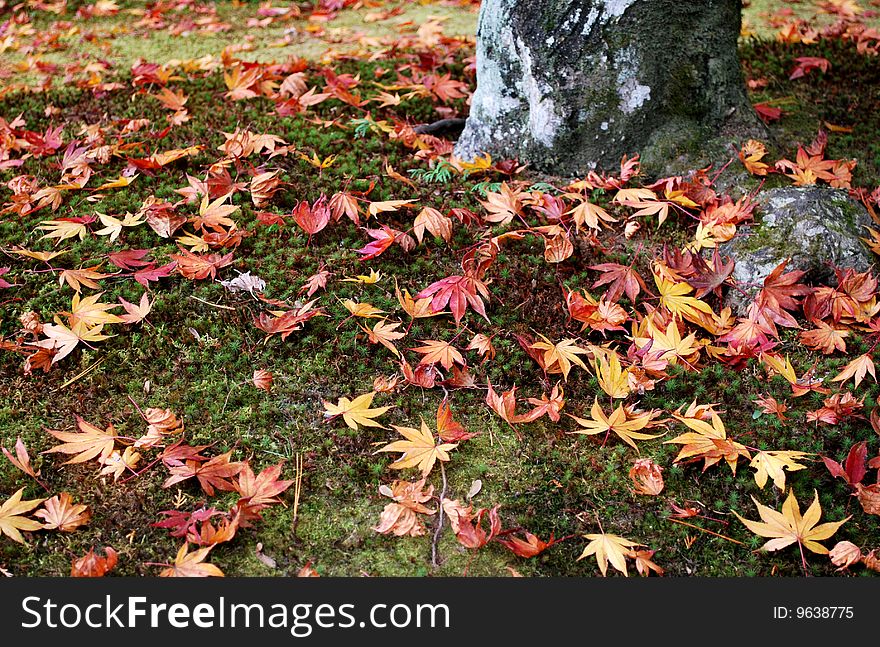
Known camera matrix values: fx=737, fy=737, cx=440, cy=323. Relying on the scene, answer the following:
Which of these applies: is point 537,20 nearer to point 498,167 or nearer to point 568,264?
point 498,167

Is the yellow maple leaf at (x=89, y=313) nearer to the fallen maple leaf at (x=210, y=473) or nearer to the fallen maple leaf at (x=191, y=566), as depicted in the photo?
the fallen maple leaf at (x=210, y=473)

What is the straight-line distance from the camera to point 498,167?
3416mm

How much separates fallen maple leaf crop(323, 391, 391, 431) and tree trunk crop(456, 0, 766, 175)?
154 cm

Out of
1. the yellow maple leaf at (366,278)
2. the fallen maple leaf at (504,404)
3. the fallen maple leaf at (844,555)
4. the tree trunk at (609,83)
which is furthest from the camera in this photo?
the tree trunk at (609,83)

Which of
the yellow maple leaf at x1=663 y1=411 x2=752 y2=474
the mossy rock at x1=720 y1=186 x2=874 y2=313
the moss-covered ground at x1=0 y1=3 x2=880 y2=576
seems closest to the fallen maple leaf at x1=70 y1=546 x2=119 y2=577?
the moss-covered ground at x1=0 y1=3 x2=880 y2=576

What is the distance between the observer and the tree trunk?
3.17 metres

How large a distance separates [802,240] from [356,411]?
6.07 ft

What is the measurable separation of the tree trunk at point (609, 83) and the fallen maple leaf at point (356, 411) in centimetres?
154

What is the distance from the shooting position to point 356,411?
2.44m

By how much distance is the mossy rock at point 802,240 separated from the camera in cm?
285

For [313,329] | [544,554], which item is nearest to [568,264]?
[313,329]

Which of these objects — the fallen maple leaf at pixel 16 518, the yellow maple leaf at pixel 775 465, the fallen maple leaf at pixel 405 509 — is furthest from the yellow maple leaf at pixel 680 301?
the fallen maple leaf at pixel 16 518

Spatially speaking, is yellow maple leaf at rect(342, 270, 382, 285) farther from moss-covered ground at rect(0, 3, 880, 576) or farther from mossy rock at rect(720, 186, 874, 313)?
mossy rock at rect(720, 186, 874, 313)

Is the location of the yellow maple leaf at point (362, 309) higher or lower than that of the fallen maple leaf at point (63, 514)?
higher
